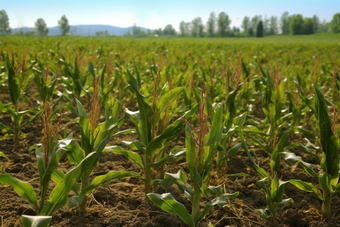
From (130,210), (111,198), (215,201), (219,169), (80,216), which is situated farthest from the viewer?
(219,169)

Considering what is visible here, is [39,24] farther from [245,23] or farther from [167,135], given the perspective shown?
[167,135]

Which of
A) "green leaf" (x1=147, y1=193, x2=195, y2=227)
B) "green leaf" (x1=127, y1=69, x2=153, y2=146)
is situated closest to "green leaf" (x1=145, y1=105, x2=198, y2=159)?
"green leaf" (x1=127, y1=69, x2=153, y2=146)

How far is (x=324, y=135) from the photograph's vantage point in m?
1.56

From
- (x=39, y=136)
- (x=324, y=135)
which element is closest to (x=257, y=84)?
(x=324, y=135)

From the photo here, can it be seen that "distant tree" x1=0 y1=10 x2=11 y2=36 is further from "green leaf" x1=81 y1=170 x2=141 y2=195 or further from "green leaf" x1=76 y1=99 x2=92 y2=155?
"green leaf" x1=81 y1=170 x2=141 y2=195

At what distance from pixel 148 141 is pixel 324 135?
1.18 meters

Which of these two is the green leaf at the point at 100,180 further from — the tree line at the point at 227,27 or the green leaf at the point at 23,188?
the tree line at the point at 227,27

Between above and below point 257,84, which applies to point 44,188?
below

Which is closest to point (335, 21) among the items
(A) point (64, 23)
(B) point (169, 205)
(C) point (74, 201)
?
(A) point (64, 23)

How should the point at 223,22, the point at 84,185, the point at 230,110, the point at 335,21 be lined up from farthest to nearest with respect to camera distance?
the point at 223,22 → the point at 335,21 → the point at 230,110 → the point at 84,185

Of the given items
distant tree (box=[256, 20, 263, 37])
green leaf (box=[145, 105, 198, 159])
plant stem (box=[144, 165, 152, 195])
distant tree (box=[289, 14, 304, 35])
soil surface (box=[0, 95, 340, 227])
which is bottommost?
soil surface (box=[0, 95, 340, 227])

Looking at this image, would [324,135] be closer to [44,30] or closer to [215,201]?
[215,201]

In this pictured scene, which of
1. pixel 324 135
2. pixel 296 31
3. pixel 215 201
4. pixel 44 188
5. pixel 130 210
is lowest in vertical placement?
pixel 130 210

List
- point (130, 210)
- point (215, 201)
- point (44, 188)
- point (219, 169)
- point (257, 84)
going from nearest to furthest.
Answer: point (44, 188), point (215, 201), point (130, 210), point (219, 169), point (257, 84)
